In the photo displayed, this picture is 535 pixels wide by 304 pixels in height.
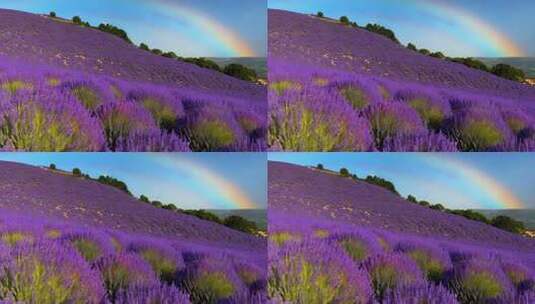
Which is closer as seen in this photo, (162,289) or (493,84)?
(162,289)

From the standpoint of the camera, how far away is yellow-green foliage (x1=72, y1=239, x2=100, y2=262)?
5590 millimetres

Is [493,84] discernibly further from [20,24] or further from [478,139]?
[20,24]

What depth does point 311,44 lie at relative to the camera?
18.8 ft

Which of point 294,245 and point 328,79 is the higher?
point 328,79

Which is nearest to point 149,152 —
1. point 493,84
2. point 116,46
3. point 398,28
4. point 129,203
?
point 129,203

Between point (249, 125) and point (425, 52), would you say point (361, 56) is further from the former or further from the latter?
point (249, 125)

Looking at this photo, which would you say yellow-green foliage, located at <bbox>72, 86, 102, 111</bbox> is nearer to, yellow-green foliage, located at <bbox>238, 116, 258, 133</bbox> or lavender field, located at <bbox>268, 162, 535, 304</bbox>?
yellow-green foliage, located at <bbox>238, 116, 258, 133</bbox>

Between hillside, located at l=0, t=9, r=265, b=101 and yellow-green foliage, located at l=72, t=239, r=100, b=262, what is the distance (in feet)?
3.67

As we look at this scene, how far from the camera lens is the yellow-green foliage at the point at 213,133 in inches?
223

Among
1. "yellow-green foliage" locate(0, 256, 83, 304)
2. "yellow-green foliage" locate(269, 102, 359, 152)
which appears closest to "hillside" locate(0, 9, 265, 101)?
"yellow-green foliage" locate(269, 102, 359, 152)

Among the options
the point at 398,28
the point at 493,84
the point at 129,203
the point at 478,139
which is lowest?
the point at 129,203

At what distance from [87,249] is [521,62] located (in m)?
3.16

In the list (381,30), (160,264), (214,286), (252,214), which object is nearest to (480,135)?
(381,30)

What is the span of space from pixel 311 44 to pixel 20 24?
1.93 m
